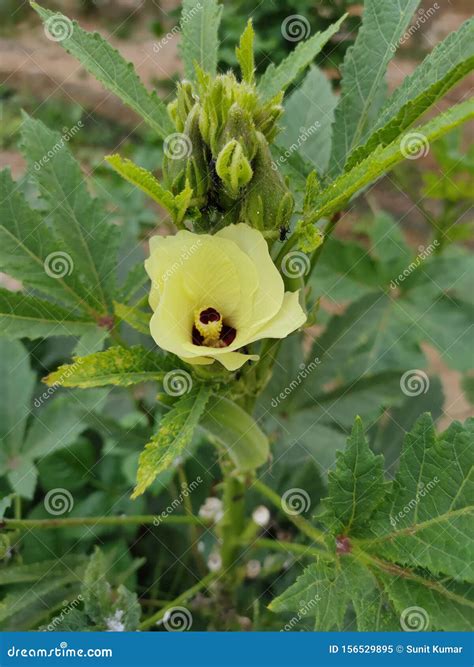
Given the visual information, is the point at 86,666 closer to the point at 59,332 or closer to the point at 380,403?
the point at 59,332

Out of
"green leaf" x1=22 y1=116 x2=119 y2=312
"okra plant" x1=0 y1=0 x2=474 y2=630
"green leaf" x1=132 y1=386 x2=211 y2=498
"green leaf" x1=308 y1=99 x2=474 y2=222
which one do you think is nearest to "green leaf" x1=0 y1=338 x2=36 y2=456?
"okra plant" x1=0 y1=0 x2=474 y2=630

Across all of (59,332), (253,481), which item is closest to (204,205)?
(59,332)

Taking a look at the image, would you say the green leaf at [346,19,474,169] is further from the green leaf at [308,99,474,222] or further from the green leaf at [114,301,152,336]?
the green leaf at [114,301,152,336]

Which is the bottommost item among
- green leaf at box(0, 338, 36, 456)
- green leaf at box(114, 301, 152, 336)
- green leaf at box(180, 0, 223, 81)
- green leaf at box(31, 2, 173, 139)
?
green leaf at box(0, 338, 36, 456)

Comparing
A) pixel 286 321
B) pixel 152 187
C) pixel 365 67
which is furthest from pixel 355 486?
pixel 365 67

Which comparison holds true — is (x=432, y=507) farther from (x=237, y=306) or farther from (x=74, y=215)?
(x=74, y=215)

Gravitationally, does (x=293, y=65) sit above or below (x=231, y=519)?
above
